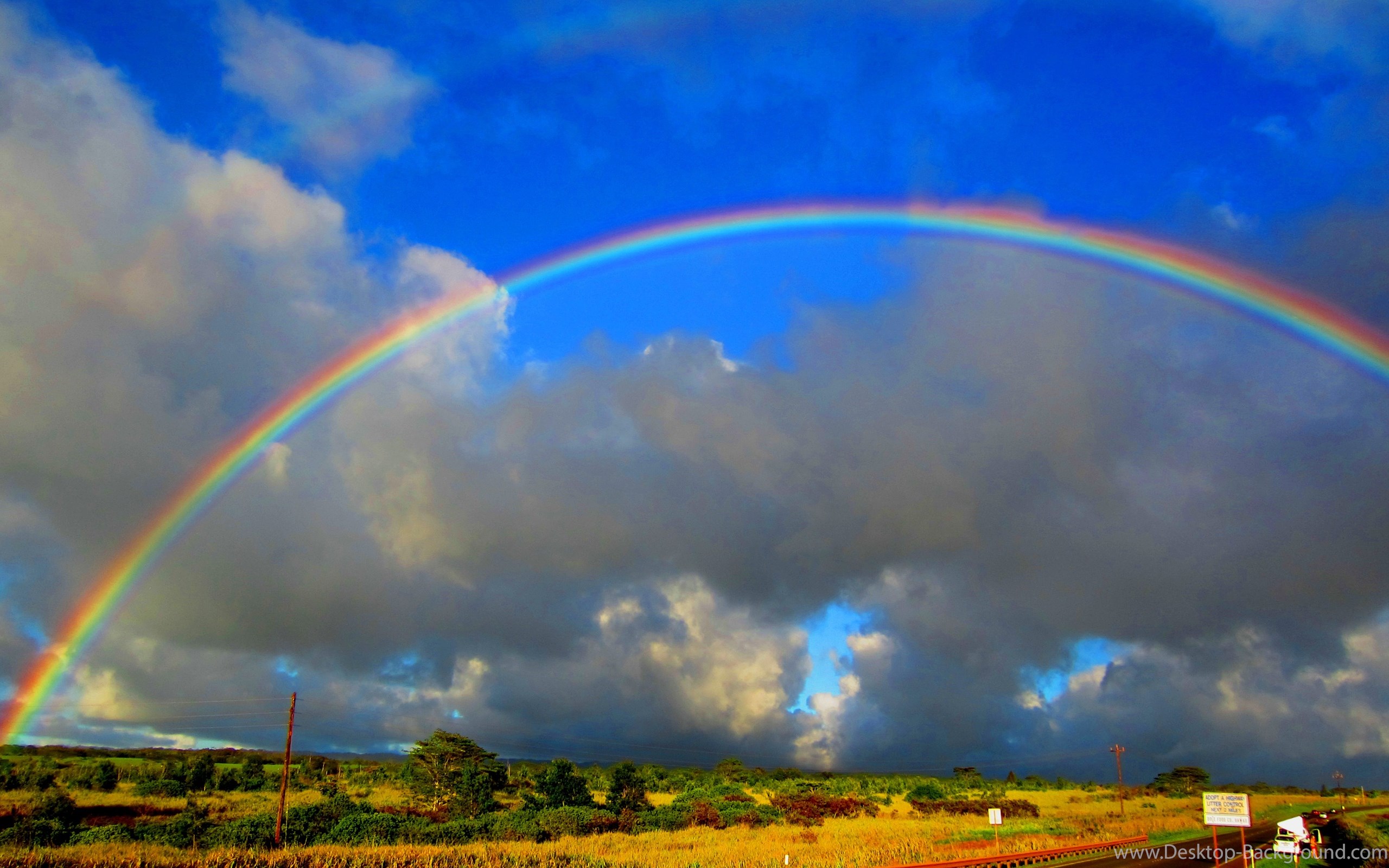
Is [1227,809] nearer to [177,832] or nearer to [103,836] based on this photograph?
[177,832]

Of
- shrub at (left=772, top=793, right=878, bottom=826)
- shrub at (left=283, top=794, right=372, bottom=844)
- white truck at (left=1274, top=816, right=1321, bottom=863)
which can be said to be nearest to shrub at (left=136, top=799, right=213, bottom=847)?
shrub at (left=283, top=794, right=372, bottom=844)

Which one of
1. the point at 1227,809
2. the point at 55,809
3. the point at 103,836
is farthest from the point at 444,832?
the point at 1227,809

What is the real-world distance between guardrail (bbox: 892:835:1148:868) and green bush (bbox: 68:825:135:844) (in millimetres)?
37975

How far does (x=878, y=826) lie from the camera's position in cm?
6994

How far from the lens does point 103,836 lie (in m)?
44.8

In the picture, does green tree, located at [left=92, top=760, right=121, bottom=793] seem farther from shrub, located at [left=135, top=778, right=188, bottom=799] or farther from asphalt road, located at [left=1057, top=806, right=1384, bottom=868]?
asphalt road, located at [left=1057, top=806, right=1384, bottom=868]

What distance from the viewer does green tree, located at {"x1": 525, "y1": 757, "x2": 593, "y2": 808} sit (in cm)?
7312

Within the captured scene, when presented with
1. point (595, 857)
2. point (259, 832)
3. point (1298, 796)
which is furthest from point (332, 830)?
point (1298, 796)

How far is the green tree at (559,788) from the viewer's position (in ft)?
240

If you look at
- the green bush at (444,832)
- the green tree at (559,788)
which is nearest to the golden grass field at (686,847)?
the green bush at (444,832)

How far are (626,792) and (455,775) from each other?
1648 centimetres

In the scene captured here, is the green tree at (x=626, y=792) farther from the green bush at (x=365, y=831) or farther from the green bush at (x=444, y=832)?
the green bush at (x=365, y=831)

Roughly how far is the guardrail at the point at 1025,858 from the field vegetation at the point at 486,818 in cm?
207

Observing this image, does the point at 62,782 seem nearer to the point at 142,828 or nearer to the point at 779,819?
the point at 142,828
